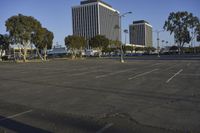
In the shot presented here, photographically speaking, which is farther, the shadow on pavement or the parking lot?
the parking lot

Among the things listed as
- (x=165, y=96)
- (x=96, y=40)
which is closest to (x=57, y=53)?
(x=96, y=40)

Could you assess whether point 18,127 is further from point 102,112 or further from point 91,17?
point 91,17

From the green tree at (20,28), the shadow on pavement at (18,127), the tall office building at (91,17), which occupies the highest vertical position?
the tall office building at (91,17)

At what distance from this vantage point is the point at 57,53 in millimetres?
123938

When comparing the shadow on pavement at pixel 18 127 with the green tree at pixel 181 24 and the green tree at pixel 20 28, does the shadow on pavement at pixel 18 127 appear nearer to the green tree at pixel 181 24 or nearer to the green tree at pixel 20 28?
the green tree at pixel 20 28

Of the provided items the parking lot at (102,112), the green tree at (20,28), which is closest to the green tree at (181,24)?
the green tree at (20,28)

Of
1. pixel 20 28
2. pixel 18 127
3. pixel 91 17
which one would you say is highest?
pixel 91 17

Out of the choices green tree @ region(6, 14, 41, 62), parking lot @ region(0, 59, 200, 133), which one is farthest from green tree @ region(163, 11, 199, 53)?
parking lot @ region(0, 59, 200, 133)

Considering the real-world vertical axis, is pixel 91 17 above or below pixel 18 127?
above

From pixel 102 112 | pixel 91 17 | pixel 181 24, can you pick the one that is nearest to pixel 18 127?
pixel 102 112

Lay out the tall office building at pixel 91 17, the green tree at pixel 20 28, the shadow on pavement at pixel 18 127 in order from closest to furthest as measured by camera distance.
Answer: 1. the shadow on pavement at pixel 18 127
2. the green tree at pixel 20 28
3. the tall office building at pixel 91 17

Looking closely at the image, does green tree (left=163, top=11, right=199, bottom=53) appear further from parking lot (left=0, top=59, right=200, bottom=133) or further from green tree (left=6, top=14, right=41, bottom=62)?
parking lot (left=0, top=59, right=200, bottom=133)

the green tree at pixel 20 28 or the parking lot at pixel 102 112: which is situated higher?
the green tree at pixel 20 28

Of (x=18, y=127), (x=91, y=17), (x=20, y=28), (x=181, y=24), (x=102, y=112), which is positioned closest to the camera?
(x=18, y=127)
